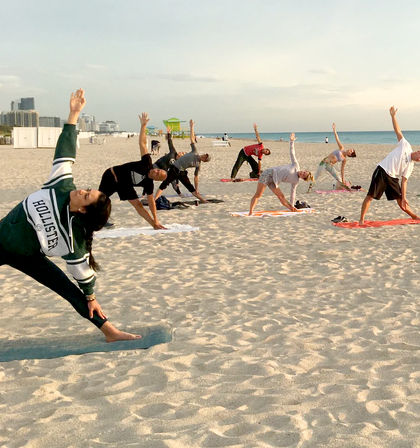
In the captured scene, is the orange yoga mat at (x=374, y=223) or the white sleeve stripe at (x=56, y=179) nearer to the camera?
the white sleeve stripe at (x=56, y=179)

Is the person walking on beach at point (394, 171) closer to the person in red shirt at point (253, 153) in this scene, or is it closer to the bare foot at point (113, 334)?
the person in red shirt at point (253, 153)

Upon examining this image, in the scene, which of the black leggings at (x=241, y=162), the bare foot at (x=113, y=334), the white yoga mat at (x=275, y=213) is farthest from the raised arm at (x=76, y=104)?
the black leggings at (x=241, y=162)

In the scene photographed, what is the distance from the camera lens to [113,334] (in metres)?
4.05

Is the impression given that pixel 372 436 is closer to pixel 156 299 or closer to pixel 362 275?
pixel 156 299

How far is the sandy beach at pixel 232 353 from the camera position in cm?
285

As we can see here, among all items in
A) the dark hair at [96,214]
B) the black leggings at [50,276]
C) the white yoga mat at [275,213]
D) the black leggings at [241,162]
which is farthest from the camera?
the black leggings at [241,162]

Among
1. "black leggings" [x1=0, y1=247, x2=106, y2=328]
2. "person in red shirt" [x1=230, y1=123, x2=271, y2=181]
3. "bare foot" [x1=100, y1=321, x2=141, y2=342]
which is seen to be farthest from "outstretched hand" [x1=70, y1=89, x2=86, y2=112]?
"person in red shirt" [x1=230, y1=123, x2=271, y2=181]

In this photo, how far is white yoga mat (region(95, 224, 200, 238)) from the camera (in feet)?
28.4

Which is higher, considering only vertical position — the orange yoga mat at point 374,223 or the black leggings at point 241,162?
the black leggings at point 241,162

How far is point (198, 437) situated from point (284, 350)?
1.38 meters

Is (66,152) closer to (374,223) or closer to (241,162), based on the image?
(374,223)

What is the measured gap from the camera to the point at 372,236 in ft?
28.0

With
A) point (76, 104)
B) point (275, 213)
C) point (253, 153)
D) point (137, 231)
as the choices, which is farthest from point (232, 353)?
point (253, 153)

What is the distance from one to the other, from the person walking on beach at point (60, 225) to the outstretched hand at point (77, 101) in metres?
0.05
